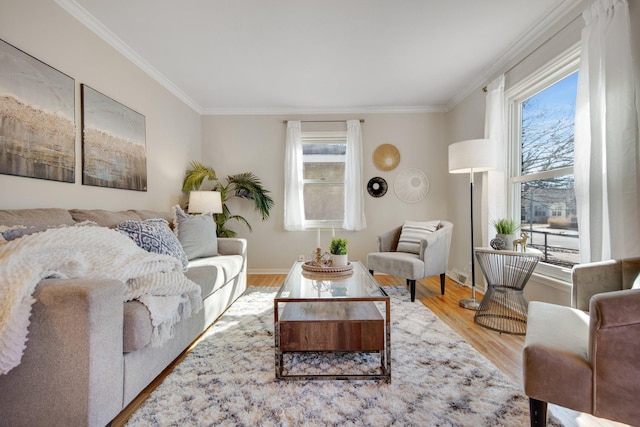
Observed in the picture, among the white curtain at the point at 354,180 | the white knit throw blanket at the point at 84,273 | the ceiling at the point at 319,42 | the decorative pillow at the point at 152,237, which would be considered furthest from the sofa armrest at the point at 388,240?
the white knit throw blanket at the point at 84,273

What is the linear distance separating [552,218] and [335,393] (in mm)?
2305

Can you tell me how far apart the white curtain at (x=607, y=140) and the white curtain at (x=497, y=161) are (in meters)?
0.93

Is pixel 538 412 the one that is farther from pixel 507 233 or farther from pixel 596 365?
pixel 507 233

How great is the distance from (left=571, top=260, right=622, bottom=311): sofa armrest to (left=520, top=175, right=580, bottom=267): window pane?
0.88 m

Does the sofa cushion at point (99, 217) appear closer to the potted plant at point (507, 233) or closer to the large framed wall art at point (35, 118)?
the large framed wall art at point (35, 118)

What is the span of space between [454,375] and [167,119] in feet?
12.1

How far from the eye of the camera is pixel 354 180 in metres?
4.19

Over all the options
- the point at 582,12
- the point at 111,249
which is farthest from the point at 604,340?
the point at 582,12

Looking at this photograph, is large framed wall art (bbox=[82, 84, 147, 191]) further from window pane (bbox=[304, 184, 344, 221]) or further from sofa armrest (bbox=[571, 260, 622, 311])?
sofa armrest (bbox=[571, 260, 622, 311])

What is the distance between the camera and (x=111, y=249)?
4.81 feet

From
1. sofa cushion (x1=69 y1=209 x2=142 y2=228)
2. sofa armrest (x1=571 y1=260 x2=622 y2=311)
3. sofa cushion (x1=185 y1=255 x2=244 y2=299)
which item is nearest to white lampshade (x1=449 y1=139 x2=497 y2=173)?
sofa armrest (x1=571 y1=260 x2=622 y2=311)

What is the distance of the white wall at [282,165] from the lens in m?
4.29

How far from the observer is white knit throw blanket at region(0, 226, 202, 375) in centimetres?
100

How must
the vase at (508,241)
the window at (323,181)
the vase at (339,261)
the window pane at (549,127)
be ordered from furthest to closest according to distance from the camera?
1. the window at (323,181)
2. the vase at (508,241)
3. the window pane at (549,127)
4. the vase at (339,261)
